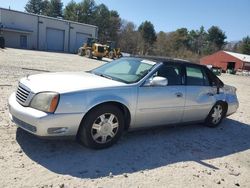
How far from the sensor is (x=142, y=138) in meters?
5.91

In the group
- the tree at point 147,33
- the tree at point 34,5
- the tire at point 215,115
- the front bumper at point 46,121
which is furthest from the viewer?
A: the tree at point 34,5

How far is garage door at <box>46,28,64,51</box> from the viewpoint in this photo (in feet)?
174

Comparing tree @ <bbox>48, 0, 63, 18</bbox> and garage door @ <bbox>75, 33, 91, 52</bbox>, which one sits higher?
tree @ <bbox>48, 0, 63, 18</bbox>

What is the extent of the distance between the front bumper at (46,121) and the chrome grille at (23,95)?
0.29ft

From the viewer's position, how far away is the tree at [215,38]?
85250 mm

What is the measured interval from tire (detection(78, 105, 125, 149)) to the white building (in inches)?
1763

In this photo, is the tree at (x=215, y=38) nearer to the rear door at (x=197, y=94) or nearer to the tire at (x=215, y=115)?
the tire at (x=215, y=115)

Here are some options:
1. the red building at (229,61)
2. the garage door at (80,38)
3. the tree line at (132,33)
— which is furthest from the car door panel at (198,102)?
the tree line at (132,33)

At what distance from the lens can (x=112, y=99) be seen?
4.99 m

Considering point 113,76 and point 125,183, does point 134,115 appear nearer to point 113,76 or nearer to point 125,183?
point 113,76

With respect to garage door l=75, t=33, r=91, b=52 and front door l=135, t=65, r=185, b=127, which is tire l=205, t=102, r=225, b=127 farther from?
garage door l=75, t=33, r=91, b=52

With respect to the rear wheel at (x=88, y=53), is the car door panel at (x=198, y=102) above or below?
Answer: above


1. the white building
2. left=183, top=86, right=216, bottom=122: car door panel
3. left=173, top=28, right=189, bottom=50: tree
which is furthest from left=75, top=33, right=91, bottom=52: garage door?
left=183, top=86, right=216, bottom=122: car door panel

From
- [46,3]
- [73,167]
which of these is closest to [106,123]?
[73,167]
